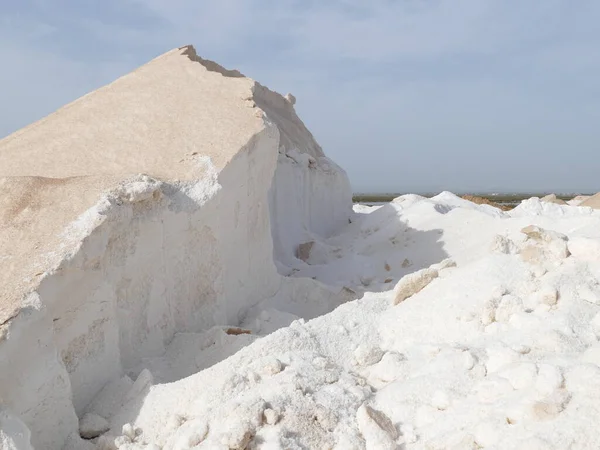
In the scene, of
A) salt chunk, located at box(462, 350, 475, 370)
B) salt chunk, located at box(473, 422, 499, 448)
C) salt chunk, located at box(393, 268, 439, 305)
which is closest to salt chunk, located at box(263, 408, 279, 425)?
salt chunk, located at box(473, 422, 499, 448)

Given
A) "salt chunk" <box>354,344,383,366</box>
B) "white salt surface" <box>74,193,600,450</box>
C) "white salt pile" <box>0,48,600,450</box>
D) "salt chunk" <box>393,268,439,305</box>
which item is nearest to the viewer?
"white salt surface" <box>74,193,600,450</box>

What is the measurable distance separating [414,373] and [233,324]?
206 centimetres

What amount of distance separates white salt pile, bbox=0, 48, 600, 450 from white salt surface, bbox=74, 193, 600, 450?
0.4 inches

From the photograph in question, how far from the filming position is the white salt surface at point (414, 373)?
248 cm

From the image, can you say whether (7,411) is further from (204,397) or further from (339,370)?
(339,370)

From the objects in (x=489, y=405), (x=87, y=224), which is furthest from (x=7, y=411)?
(x=489, y=405)

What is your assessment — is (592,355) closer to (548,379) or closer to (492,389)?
(548,379)

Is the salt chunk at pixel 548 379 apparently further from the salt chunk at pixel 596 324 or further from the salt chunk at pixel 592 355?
the salt chunk at pixel 596 324

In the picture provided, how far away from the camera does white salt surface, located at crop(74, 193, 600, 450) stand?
8.15 feet

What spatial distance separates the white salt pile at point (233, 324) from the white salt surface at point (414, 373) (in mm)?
11

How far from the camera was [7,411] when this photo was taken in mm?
2475

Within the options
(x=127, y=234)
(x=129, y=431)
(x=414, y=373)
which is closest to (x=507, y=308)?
(x=414, y=373)

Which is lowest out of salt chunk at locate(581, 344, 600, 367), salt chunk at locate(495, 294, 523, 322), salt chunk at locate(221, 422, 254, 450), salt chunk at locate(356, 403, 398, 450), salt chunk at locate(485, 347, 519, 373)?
salt chunk at locate(356, 403, 398, 450)

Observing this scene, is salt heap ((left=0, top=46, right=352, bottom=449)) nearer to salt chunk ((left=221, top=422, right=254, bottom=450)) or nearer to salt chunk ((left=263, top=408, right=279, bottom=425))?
salt chunk ((left=221, top=422, right=254, bottom=450))
